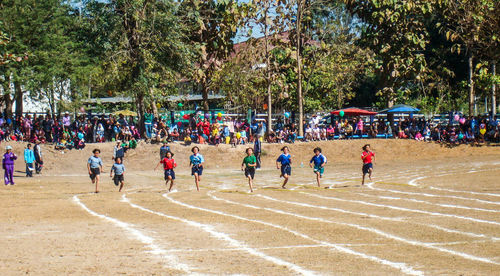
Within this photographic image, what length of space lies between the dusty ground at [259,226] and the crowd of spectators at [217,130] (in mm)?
6356

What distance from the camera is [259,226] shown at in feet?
51.0

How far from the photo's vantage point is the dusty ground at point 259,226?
11052 mm

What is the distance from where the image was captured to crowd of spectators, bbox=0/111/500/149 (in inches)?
1528

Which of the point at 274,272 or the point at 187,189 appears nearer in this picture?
the point at 274,272

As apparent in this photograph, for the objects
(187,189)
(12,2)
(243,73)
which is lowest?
(187,189)

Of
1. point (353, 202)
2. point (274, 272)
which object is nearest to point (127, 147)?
point (353, 202)

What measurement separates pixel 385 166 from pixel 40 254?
28.3 meters

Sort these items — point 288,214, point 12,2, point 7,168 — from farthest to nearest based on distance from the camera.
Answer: point 12,2
point 7,168
point 288,214

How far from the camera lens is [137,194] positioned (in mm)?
25094

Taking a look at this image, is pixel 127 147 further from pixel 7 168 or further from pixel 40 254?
pixel 40 254

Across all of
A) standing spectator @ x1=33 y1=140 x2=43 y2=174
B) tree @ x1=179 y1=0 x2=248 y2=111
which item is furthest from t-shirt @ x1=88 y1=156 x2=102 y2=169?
tree @ x1=179 y1=0 x2=248 y2=111

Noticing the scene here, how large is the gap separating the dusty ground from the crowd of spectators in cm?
636

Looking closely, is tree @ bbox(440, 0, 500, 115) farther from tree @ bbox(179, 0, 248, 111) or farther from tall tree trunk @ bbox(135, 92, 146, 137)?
tall tree trunk @ bbox(135, 92, 146, 137)

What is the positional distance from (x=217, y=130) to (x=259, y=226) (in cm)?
2583
